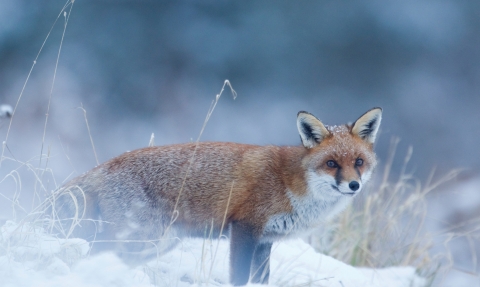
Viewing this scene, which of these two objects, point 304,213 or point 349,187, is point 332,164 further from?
point 304,213

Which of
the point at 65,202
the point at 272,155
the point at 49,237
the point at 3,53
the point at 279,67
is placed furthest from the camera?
the point at 279,67

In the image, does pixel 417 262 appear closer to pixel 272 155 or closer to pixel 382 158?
pixel 272 155

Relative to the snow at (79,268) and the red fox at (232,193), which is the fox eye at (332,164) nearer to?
the red fox at (232,193)

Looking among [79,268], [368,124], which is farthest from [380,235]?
[79,268]

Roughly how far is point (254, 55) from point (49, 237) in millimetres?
10444

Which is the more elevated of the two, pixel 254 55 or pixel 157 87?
pixel 254 55

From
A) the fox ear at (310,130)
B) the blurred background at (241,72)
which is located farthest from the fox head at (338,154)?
the blurred background at (241,72)

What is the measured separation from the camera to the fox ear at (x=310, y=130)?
12.0 ft

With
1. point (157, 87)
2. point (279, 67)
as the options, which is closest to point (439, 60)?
point (279, 67)

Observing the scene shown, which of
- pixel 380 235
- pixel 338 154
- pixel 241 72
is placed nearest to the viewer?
pixel 338 154

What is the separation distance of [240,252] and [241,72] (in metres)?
9.54

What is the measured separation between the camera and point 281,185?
3.67 m

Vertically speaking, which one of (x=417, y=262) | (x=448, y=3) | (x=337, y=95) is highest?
(x=448, y=3)

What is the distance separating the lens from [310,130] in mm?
3738
